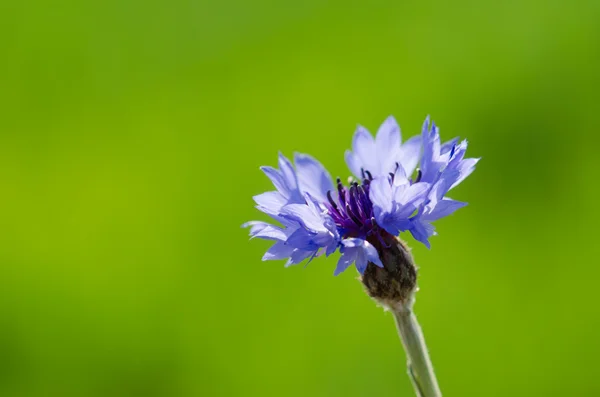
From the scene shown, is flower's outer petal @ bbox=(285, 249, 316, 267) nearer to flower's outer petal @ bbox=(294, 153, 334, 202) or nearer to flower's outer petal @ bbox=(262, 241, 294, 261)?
flower's outer petal @ bbox=(262, 241, 294, 261)

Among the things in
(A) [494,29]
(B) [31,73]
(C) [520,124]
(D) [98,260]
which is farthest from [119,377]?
(A) [494,29]

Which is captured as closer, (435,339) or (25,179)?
(435,339)

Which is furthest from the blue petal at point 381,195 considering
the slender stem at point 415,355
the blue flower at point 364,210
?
the slender stem at point 415,355

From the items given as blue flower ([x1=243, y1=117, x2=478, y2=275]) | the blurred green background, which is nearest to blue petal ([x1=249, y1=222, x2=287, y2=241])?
blue flower ([x1=243, y1=117, x2=478, y2=275])

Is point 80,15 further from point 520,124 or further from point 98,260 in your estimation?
point 520,124

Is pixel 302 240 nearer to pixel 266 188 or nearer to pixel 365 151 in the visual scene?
pixel 365 151

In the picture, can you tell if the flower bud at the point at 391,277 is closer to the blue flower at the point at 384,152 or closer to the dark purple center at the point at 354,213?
the dark purple center at the point at 354,213
